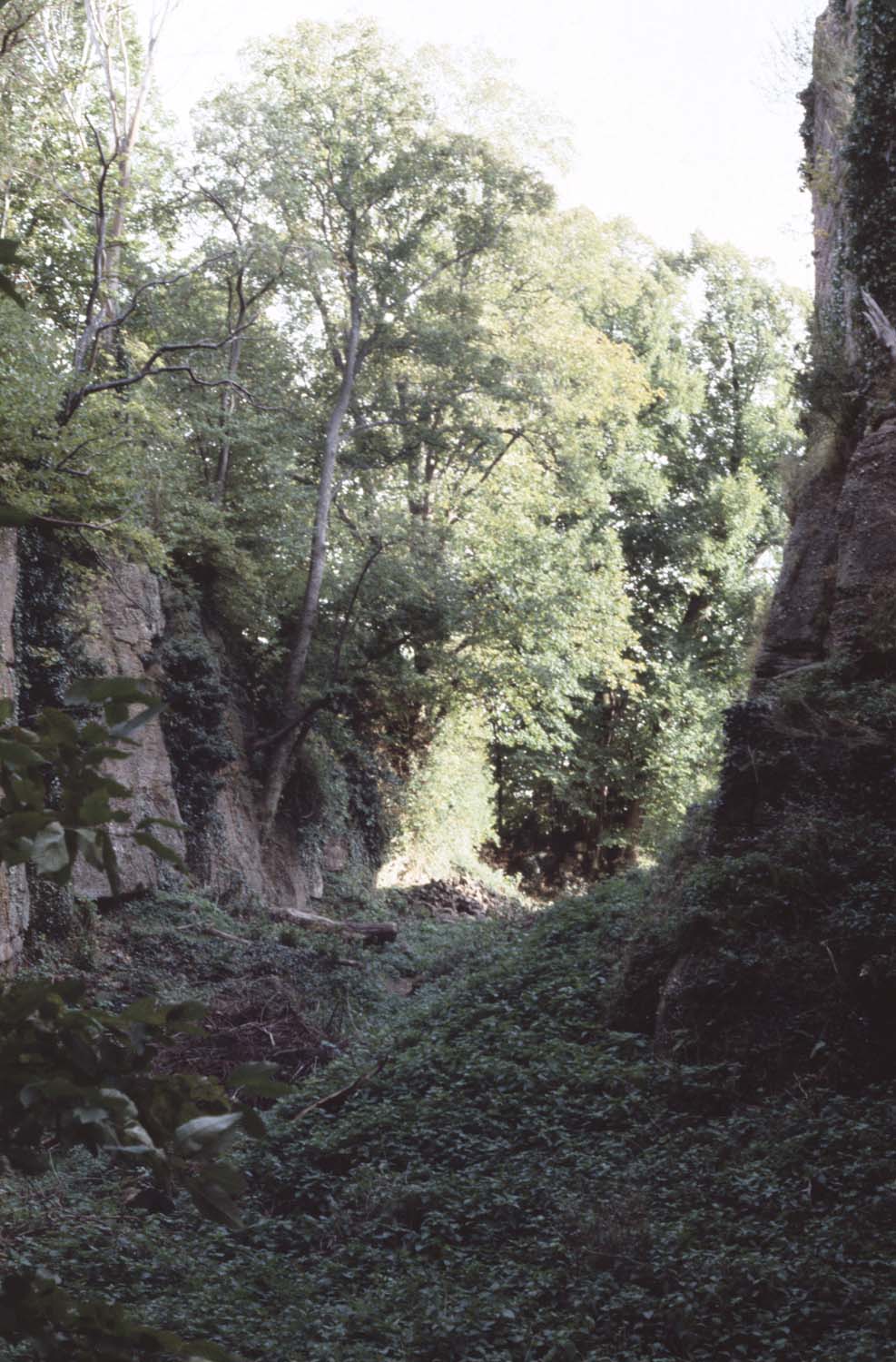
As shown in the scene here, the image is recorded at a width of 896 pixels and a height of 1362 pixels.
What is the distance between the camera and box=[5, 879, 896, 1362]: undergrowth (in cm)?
524

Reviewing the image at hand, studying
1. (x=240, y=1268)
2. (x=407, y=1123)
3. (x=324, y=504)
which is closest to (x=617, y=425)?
(x=324, y=504)

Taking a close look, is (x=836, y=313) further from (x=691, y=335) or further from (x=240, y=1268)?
(x=691, y=335)

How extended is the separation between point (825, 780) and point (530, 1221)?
451cm

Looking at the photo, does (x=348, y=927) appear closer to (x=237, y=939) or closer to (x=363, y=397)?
(x=237, y=939)

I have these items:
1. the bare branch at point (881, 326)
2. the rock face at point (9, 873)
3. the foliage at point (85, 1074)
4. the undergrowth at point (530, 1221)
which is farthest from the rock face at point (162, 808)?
the foliage at point (85, 1074)

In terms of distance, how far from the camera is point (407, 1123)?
8.34m

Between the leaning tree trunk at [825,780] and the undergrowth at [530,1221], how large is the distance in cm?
51

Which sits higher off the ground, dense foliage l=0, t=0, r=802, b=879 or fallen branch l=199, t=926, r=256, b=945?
dense foliage l=0, t=0, r=802, b=879

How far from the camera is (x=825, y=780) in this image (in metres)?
9.55

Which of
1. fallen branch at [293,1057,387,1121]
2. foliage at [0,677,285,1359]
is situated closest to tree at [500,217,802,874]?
fallen branch at [293,1057,387,1121]

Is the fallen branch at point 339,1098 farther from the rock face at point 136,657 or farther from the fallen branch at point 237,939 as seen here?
the rock face at point 136,657

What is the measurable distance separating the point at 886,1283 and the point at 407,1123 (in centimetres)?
392

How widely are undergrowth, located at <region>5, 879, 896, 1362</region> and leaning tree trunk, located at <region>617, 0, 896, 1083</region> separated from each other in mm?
508

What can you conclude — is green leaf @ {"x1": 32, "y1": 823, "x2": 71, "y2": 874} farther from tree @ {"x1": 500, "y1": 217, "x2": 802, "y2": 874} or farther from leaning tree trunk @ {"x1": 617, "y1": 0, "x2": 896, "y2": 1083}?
tree @ {"x1": 500, "y1": 217, "x2": 802, "y2": 874}
